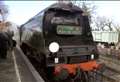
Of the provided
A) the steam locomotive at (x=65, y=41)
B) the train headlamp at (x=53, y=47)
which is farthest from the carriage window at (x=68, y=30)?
the train headlamp at (x=53, y=47)

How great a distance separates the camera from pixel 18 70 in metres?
9.97

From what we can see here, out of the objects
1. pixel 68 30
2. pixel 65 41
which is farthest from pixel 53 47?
pixel 68 30

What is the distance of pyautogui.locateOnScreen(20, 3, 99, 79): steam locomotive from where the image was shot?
8.39 meters

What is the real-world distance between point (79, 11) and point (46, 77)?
3.05 m

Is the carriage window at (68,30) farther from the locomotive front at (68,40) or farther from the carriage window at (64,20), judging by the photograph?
the carriage window at (64,20)

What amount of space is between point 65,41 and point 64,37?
224 millimetres

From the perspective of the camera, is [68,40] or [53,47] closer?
[53,47]

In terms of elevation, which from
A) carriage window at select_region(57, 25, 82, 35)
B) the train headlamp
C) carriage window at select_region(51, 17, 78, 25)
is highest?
carriage window at select_region(51, 17, 78, 25)

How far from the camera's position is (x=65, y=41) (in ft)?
29.3

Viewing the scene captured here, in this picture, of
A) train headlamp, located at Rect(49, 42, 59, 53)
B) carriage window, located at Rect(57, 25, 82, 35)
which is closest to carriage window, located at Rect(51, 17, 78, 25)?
carriage window, located at Rect(57, 25, 82, 35)

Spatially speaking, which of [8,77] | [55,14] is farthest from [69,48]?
[8,77]

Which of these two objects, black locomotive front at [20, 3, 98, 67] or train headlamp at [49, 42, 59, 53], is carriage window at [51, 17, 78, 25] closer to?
black locomotive front at [20, 3, 98, 67]

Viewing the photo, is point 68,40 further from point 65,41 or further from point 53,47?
point 53,47

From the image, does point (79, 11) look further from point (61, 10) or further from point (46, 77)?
point (46, 77)
